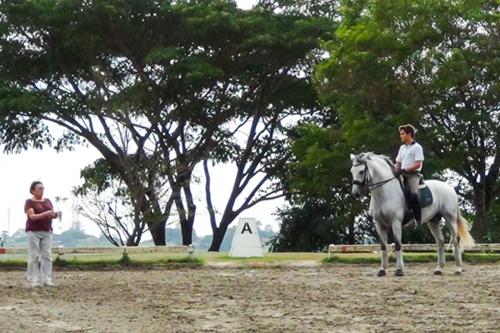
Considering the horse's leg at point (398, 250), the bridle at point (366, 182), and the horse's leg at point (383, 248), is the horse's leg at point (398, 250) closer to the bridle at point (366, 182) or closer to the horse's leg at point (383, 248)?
the horse's leg at point (383, 248)

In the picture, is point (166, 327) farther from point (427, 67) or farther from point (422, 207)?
point (427, 67)

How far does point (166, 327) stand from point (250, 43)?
27.6 metres

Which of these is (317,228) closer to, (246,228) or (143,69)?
(143,69)

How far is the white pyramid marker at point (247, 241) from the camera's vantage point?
80.9 feet

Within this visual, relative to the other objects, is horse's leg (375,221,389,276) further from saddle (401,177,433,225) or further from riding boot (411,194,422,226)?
riding boot (411,194,422,226)

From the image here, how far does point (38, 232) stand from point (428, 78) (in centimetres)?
2049

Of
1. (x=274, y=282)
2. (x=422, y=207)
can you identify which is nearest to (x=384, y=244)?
(x=422, y=207)

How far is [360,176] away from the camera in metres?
16.7

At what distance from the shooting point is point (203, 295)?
42.4ft

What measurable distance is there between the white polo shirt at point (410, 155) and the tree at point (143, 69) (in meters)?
18.8

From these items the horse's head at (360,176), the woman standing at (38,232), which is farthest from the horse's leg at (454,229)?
the woman standing at (38,232)

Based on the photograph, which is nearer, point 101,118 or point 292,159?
point 101,118

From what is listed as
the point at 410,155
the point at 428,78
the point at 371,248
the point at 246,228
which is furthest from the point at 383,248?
the point at 428,78

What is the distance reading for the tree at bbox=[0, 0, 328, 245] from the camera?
35.8 metres
